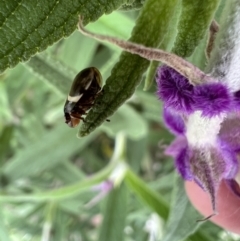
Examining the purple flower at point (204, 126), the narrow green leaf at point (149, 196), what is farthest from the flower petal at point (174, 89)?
the narrow green leaf at point (149, 196)

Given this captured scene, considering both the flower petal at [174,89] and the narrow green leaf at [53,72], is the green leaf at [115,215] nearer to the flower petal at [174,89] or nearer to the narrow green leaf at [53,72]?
the narrow green leaf at [53,72]

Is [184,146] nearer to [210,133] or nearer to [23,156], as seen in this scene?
[210,133]

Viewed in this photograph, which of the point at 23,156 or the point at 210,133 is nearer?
the point at 210,133

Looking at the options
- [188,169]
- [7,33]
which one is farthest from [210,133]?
[7,33]

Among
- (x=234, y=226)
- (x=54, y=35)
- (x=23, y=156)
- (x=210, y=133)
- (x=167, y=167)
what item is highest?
(x=54, y=35)

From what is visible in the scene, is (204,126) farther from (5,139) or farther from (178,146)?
(5,139)

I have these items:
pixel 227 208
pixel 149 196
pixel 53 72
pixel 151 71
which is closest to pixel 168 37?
pixel 151 71

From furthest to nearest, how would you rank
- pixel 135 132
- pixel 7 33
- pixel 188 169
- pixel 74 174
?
1. pixel 74 174
2. pixel 135 132
3. pixel 188 169
4. pixel 7 33

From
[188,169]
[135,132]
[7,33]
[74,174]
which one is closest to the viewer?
[7,33]
